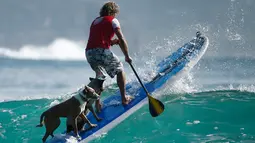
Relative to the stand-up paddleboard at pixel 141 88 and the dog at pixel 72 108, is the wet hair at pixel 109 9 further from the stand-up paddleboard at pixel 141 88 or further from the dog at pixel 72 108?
the stand-up paddleboard at pixel 141 88

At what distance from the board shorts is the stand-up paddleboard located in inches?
26.2

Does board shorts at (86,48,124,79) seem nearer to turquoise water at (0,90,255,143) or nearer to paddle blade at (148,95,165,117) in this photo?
paddle blade at (148,95,165,117)

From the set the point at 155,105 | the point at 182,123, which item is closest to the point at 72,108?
the point at 155,105

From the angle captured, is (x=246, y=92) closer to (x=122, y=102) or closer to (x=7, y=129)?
(x=122, y=102)

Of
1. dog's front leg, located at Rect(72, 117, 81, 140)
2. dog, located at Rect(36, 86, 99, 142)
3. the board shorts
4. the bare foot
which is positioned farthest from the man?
dog's front leg, located at Rect(72, 117, 81, 140)

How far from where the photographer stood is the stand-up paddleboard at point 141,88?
223 inches

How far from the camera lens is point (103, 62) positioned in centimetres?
574

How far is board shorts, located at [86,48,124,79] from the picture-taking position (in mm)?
5703

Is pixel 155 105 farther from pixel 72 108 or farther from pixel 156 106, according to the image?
pixel 72 108

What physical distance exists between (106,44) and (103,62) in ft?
0.96

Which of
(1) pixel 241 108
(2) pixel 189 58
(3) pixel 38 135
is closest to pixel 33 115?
(3) pixel 38 135

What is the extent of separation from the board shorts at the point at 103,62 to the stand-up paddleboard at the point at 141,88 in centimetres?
67

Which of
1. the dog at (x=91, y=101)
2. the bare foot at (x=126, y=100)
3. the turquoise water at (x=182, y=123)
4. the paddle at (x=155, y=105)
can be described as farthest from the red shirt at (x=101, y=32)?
the turquoise water at (x=182, y=123)

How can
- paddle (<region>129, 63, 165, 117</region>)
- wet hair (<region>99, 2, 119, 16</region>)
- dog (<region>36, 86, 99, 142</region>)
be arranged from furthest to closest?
1. paddle (<region>129, 63, 165, 117</region>)
2. wet hair (<region>99, 2, 119, 16</region>)
3. dog (<region>36, 86, 99, 142</region>)
